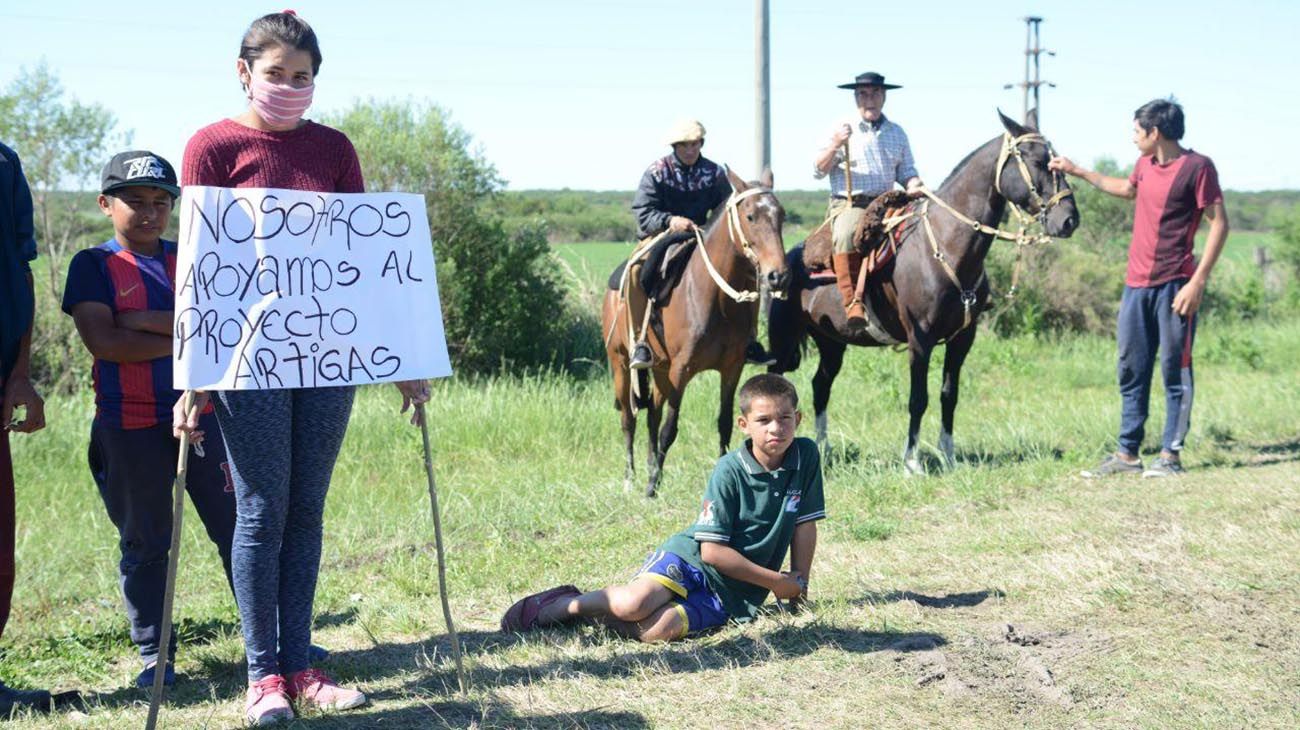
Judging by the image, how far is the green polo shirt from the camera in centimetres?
493

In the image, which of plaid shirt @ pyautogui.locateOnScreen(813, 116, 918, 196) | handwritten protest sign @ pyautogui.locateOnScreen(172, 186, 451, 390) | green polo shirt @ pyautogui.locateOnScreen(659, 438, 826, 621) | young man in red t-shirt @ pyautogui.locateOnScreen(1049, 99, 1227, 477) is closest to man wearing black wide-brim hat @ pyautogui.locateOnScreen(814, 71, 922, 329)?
plaid shirt @ pyautogui.locateOnScreen(813, 116, 918, 196)

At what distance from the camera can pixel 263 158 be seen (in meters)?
4.11

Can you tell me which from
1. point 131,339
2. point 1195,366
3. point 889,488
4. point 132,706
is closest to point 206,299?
point 131,339

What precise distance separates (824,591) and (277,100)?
338 cm

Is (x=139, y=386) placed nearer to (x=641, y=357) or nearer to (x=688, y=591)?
(x=688, y=591)

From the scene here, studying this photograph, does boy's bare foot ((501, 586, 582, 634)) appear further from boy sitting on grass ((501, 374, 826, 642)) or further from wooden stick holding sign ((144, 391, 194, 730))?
wooden stick holding sign ((144, 391, 194, 730))

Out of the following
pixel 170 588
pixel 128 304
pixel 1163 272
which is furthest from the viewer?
pixel 1163 272

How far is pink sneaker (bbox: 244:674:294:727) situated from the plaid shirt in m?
6.63

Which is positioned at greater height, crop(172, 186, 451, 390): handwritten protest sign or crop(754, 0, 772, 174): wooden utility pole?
crop(754, 0, 772, 174): wooden utility pole

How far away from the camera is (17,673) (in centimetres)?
514

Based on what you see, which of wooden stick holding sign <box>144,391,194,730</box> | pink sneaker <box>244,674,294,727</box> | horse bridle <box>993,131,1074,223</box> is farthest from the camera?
horse bridle <box>993,131,1074,223</box>

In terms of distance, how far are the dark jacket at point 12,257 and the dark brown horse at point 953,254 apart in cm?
625

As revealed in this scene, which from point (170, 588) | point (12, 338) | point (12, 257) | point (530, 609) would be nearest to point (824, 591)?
point (530, 609)

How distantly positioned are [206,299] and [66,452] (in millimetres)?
8246
